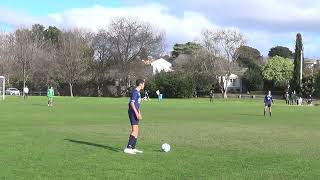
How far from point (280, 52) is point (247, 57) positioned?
4387cm

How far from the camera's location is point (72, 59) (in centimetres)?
10200

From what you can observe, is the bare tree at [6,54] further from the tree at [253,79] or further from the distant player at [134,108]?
the distant player at [134,108]

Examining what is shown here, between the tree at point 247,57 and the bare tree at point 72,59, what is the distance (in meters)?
29.4

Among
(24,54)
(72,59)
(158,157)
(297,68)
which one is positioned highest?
(24,54)

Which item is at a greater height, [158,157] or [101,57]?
[101,57]

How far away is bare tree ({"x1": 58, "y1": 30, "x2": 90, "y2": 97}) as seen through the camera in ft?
335

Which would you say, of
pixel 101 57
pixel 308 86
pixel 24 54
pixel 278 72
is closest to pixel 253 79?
pixel 278 72

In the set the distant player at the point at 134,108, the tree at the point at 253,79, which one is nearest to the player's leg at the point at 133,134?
the distant player at the point at 134,108

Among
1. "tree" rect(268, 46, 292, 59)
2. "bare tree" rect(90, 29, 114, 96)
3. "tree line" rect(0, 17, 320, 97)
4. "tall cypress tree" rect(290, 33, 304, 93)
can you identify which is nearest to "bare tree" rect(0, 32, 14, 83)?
"tree line" rect(0, 17, 320, 97)

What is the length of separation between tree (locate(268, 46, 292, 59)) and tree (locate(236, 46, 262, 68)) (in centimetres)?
2989

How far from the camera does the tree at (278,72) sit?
4370 inches

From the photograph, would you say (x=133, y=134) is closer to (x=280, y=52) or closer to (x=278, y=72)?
(x=278, y=72)

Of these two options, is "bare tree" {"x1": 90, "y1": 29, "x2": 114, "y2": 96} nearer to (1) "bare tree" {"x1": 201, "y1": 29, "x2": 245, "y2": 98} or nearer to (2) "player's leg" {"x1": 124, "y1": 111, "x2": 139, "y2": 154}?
(1) "bare tree" {"x1": 201, "y1": 29, "x2": 245, "y2": 98}

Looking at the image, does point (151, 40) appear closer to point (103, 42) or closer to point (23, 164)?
point (103, 42)
